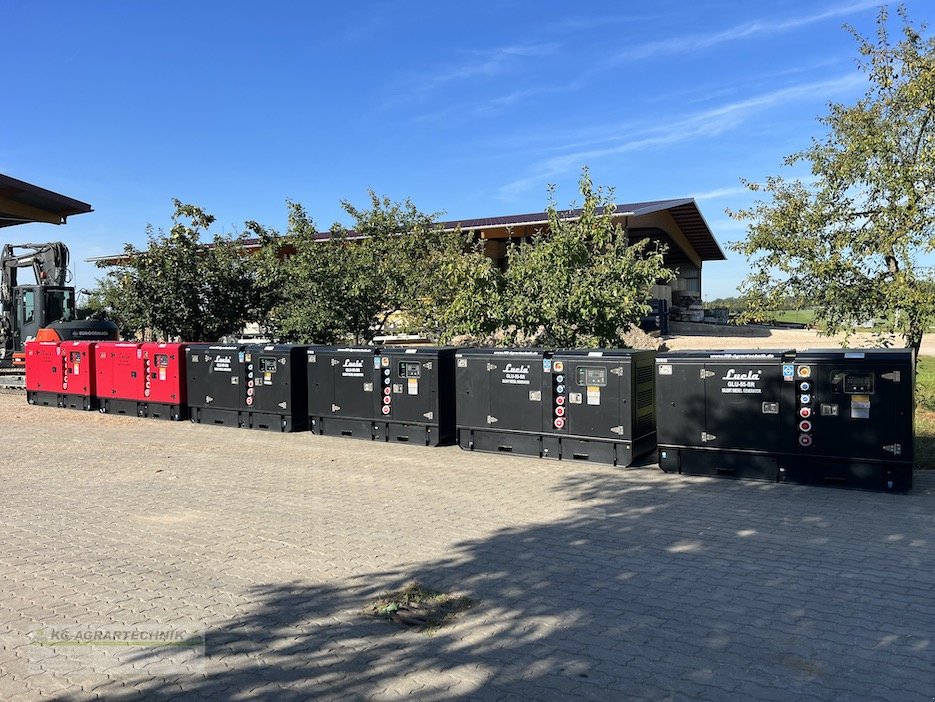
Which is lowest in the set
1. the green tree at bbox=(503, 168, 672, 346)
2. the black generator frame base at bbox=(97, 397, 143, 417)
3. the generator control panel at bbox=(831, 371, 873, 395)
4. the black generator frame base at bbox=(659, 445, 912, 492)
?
the black generator frame base at bbox=(659, 445, 912, 492)

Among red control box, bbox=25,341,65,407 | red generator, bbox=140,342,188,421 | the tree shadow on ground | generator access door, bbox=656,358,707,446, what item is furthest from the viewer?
red control box, bbox=25,341,65,407

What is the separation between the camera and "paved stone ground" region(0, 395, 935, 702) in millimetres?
3775

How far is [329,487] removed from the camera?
8359 mm

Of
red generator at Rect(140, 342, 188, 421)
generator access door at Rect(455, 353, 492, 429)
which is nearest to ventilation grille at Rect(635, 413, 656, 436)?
generator access door at Rect(455, 353, 492, 429)

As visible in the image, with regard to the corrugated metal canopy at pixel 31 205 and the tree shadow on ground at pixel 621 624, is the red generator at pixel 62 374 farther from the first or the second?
the tree shadow on ground at pixel 621 624

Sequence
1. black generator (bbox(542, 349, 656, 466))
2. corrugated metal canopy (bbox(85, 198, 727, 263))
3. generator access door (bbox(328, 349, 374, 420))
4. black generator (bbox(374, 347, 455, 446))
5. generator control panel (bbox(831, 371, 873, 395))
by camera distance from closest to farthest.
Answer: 1. generator control panel (bbox(831, 371, 873, 395))
2. black generator (bbox(542, 349, 656, 466))
3. black generator (bbox(374, 347, 455, 446))
4. generator access door (bbox(328, 349, 374, 420))
5. corrugated metal canopy (bbox(85, 198, 727, 263))

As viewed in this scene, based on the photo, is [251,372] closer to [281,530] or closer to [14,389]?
[281,530]

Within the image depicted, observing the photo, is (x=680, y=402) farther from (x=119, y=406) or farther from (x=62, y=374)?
(x=62, y=374)

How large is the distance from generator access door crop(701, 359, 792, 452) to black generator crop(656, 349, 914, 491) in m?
0.01

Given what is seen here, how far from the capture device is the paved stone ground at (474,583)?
12.4 feet


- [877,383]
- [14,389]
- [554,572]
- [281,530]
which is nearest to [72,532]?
[281,530]

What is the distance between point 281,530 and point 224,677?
283cm

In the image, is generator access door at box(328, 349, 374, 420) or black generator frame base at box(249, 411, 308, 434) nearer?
generator access door at box(328, 349, 374, 420)

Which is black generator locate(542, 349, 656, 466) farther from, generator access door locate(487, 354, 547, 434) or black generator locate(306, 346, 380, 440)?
black generator locate(306, 346, 380, 440)
